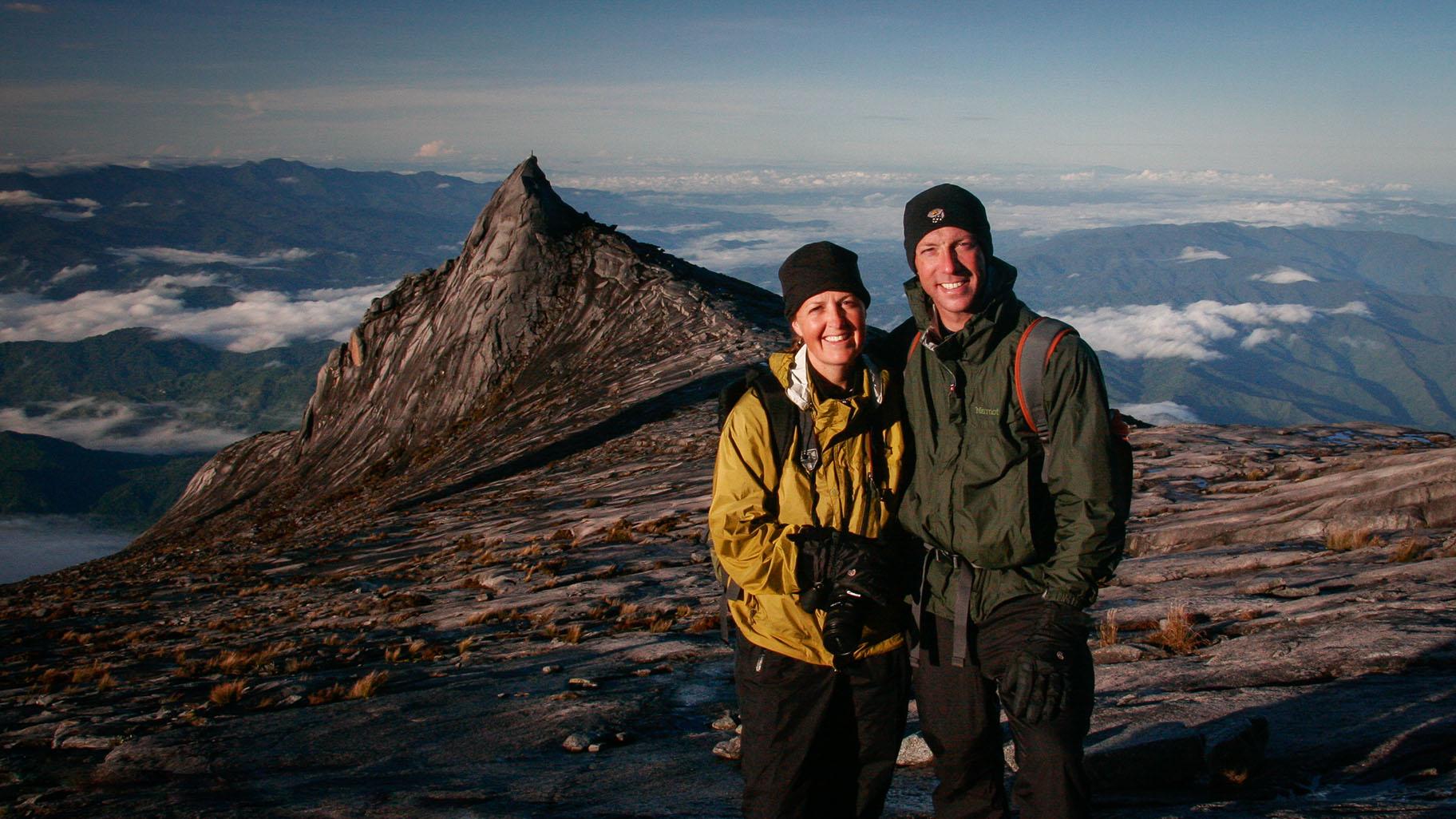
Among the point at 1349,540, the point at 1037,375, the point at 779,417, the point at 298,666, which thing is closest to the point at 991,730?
the point at 1037,375

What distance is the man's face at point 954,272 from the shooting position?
5262 millimetres

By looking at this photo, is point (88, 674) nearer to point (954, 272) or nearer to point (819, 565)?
point (819, 565)

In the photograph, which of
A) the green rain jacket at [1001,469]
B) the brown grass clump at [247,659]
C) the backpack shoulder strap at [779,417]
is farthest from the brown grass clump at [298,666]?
the green rain jacket at [1001,469]

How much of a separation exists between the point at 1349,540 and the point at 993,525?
34.7 ft

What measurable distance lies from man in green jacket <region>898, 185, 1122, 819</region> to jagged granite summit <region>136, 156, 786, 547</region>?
26386 mm

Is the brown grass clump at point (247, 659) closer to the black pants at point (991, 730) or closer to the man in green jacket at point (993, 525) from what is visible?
the black pants at point (991, 730)

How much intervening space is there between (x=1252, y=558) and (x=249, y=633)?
18.1 m

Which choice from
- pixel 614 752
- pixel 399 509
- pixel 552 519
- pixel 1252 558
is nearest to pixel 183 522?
pixel 399 509

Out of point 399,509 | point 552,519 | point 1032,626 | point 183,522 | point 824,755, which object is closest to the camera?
point 1032,626

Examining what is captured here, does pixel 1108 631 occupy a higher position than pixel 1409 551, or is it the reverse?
pixel 1409 551

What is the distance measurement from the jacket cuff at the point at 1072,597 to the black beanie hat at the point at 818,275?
6.76 feet

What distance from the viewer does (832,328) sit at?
17.6ft

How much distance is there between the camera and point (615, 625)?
46.0 ft

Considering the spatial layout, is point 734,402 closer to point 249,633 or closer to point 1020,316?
point 1020,316
